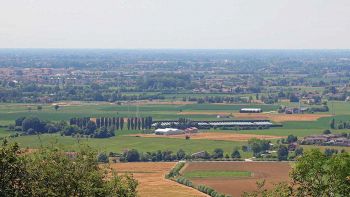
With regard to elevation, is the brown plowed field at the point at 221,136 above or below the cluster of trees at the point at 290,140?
below

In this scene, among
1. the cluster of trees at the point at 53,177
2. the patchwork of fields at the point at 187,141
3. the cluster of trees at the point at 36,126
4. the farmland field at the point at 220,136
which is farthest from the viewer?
the cluster of trees at the point at 36,126

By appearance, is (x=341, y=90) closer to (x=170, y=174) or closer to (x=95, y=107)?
(x=95, y=107)

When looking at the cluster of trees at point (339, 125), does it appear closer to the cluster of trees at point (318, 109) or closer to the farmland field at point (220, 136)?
the farmland field at point (220, 136)

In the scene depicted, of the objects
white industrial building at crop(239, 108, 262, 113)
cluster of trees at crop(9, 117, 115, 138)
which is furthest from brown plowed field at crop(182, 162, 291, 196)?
white industrial building at crop(239, 108, 262, 113)

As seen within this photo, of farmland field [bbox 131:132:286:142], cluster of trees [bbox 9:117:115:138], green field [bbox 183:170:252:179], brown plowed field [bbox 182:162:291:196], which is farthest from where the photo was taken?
cluster of trees [bbox 9:117:115:138]

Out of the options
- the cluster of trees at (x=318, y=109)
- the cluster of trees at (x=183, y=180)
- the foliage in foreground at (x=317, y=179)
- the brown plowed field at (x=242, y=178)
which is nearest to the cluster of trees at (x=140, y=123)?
the cluster of trees at (x=183, y=180)

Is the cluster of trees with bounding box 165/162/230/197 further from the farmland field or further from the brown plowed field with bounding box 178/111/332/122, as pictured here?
the brown plowed field with bounding box 178/111/332/122

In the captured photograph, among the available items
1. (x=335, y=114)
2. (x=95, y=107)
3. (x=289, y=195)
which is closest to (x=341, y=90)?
(x=335, y=114)
